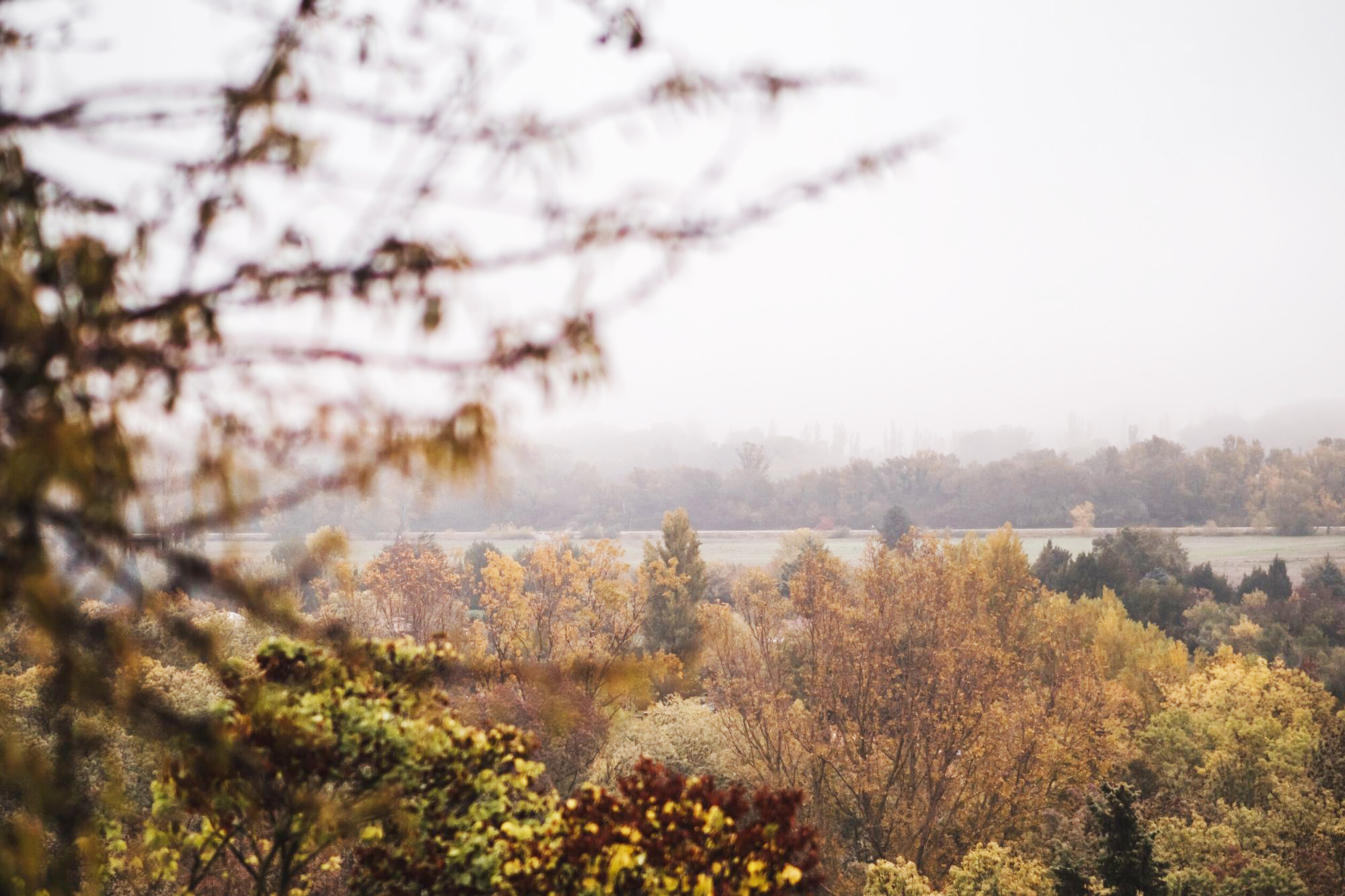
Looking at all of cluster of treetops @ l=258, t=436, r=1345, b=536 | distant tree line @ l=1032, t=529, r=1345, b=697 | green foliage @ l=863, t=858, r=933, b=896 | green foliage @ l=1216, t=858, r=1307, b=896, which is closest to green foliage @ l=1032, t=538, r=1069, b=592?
distant tree line @ l=1032, t=529, r=1345, b=697

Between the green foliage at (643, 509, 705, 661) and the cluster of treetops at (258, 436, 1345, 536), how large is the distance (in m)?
23.9

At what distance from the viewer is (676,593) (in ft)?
87.3

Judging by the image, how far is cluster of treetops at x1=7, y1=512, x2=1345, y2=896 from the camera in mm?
3354

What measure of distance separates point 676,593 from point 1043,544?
2821 centimetres

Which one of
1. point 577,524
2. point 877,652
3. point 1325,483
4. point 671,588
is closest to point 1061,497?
point 1325,483

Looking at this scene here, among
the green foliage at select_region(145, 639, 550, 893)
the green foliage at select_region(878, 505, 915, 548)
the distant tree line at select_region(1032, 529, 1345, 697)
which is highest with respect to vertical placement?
the green foliage at select_region(145, 639, 550, 893)

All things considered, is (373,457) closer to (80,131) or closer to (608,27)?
(80,131)

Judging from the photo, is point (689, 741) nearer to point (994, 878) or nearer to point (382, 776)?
point (994, 878)

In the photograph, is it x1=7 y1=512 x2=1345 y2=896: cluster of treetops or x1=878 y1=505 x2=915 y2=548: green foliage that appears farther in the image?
x1=878 y1=505 x2=915 y2=548: green foliage

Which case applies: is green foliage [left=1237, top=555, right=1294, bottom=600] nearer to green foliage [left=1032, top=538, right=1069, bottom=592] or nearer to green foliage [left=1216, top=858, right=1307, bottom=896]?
green foliage [left=1032, top=538, right=1069, bottom=592]

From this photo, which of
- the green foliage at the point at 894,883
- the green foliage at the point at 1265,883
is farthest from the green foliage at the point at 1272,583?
the green foliage at the point at 894,883

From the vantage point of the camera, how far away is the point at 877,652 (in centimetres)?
1512

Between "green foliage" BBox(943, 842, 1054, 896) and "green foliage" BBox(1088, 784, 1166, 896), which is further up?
"green foliage" BBox(1088, 784, 1166, 896)

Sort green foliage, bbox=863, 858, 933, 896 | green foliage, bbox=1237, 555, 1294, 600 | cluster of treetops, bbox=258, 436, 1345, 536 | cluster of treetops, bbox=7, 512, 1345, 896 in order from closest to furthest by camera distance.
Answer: cluster of treetops, bbox=7, 512, 1345, 896, green foliage, bbox=863, 858, 933, 896, green foliage, bbox=1237, 555, 1294, 600, cluster of treetops, bbox=258, 436, 1345, 536
